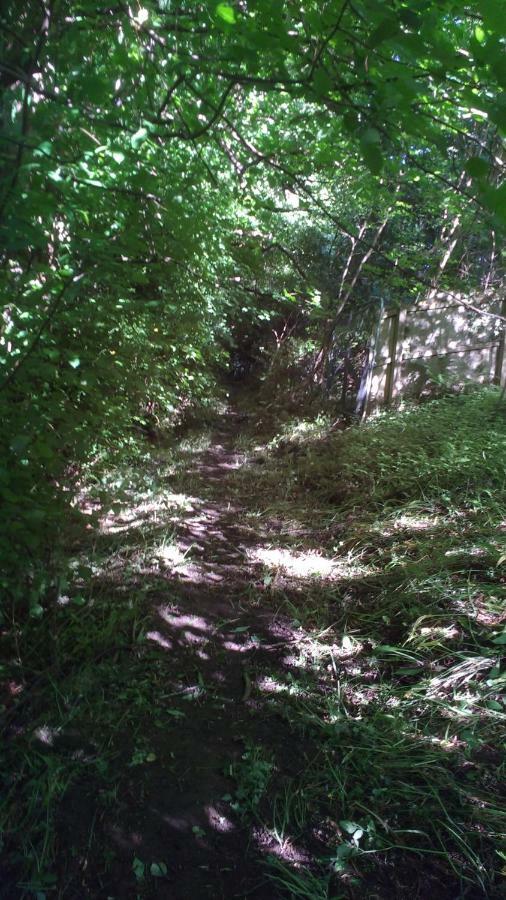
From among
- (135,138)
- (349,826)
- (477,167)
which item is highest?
(135,138)

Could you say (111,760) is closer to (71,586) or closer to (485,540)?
(71,586)

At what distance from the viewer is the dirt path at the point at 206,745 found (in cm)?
216

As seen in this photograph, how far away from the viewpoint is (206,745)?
2740mm

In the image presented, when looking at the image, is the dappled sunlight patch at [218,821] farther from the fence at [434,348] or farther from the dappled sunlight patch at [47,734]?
the fence at [434,348]

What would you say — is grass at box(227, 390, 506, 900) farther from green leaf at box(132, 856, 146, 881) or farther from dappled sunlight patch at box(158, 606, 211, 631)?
dappled sunlight patch at box(158, 606, 211, 631)

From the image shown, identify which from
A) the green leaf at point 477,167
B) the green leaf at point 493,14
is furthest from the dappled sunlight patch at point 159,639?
the green leaf at point 493,14

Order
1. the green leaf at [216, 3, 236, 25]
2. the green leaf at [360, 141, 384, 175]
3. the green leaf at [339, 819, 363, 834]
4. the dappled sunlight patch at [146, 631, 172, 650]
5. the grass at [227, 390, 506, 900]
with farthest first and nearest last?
the dappled sunlight patch at [146, 631, 172, 650] → the green leaf at [339, 819, 363, 834] → the grass at [227, 390, 506, 900] → the green leaf at [216, 3, 236, 25] → the green leaf at [360, 141, 384, 175]

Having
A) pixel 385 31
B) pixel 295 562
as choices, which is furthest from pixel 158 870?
pixel 385 31

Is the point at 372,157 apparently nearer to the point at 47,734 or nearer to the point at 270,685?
the point at 270,685

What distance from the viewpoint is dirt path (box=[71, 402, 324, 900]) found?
2162 millimetres

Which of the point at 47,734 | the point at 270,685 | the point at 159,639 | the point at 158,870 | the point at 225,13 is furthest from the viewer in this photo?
the point at 159,639

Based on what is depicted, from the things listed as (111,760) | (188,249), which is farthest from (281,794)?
(188,249)

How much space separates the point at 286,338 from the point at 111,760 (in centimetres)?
1122

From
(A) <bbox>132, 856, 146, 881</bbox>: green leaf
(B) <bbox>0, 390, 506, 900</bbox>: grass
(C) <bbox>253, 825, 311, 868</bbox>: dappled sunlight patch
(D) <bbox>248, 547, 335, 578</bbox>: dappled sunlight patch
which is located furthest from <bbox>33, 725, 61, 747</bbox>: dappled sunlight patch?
(D) <bbox>248, 547, 335, 578</bbox>: dappled sunlight patch
